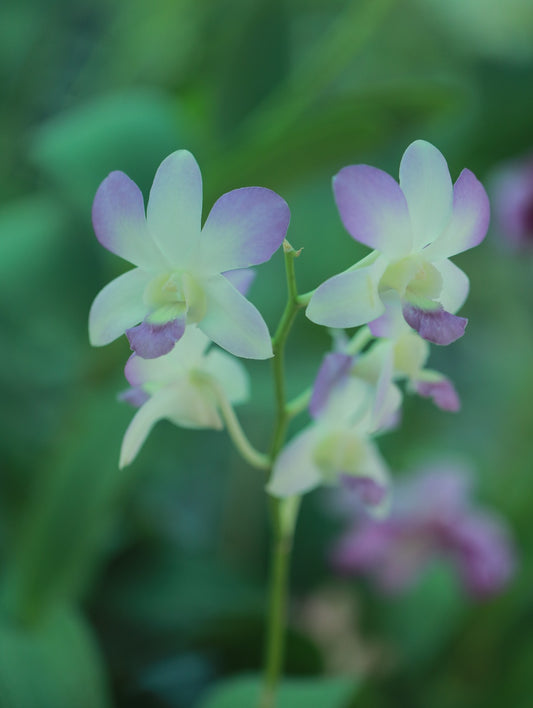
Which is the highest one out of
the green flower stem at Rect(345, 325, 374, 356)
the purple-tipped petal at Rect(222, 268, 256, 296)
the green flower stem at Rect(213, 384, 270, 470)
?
the purple-tipped petal at Rect(222, 268, 256, 296)

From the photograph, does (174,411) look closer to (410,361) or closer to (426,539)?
(410,361)

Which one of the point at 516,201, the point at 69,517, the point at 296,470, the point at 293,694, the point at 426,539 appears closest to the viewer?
the point at 296,470

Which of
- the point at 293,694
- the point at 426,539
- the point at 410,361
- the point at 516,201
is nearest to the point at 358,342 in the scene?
the point at 410,361

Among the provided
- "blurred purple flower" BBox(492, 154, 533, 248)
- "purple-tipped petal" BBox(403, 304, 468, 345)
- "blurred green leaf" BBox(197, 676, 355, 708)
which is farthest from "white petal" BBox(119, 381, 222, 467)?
"blurred purple flower" BBox(492, 154, 533, 248)

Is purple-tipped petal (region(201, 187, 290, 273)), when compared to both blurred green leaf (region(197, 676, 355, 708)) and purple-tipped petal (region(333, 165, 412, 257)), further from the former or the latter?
blurred green leaf (region(197, 676, 355, 708))

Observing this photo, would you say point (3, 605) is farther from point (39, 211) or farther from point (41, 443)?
point (39, 211)

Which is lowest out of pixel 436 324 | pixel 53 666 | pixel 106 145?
pixel 53 666

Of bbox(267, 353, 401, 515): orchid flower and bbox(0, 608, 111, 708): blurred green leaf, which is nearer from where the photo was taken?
bbox(267, 353, 401, 515): orchid flower

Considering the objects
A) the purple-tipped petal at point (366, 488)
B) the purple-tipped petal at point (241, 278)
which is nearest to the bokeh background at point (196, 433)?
the purple-tipped petal at point (366, 488)
